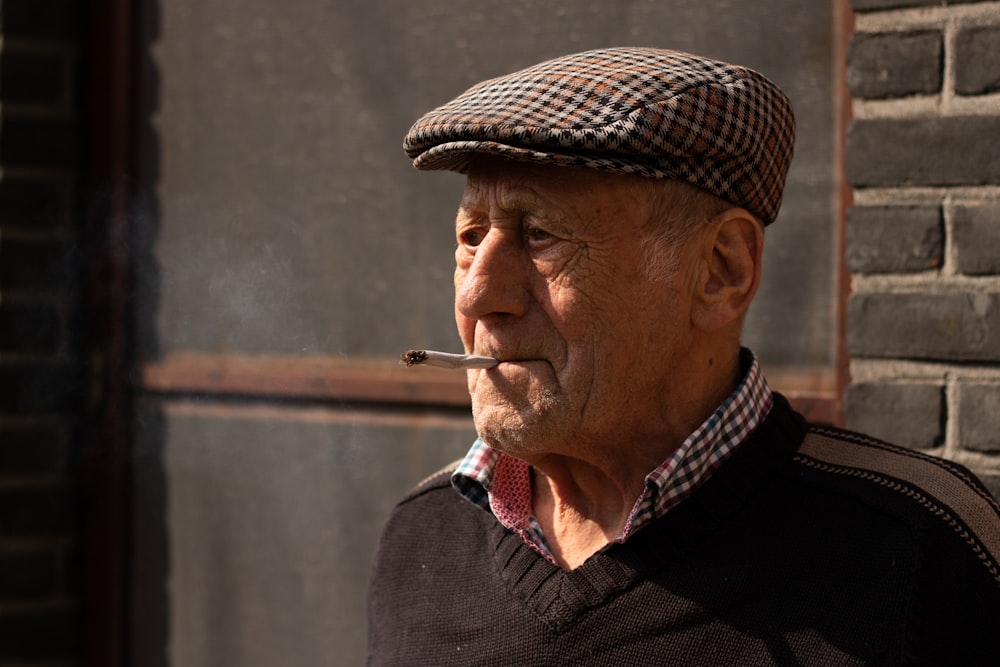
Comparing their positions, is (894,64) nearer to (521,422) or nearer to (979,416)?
(979,416)

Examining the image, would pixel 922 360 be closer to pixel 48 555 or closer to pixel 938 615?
pixel 938 615

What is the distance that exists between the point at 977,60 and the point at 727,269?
71cm

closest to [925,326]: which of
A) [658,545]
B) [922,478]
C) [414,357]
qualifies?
[922,478]

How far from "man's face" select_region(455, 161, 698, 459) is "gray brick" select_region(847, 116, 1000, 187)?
0.65m

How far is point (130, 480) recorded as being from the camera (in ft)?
13.0

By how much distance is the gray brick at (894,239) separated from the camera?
2342 mm

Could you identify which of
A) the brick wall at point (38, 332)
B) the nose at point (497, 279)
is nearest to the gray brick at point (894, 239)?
the nose at point (497, 279)

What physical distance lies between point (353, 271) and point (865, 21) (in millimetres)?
1647

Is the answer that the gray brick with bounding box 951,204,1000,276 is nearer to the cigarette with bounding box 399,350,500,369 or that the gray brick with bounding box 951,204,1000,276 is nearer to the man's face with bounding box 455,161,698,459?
the man's face with bounding box 455,161,698,459

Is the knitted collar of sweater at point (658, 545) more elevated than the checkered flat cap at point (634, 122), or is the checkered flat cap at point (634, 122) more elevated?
the checkered flat cap at point (634, 122)

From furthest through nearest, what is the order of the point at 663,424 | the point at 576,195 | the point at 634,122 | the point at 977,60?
1. the point at 977,60
2. the point at 663,424
3. the point at 576,195
4. the point at 634,122

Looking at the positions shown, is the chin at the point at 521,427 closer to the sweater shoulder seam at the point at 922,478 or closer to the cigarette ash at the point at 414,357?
the cigarette ash at the point at 414,357

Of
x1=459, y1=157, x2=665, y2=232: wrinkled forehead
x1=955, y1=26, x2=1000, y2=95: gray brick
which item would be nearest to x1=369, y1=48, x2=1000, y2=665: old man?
x1=459, y1=157, x2=665, y2=232: wrinkled forehead

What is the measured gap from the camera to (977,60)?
2281mm
